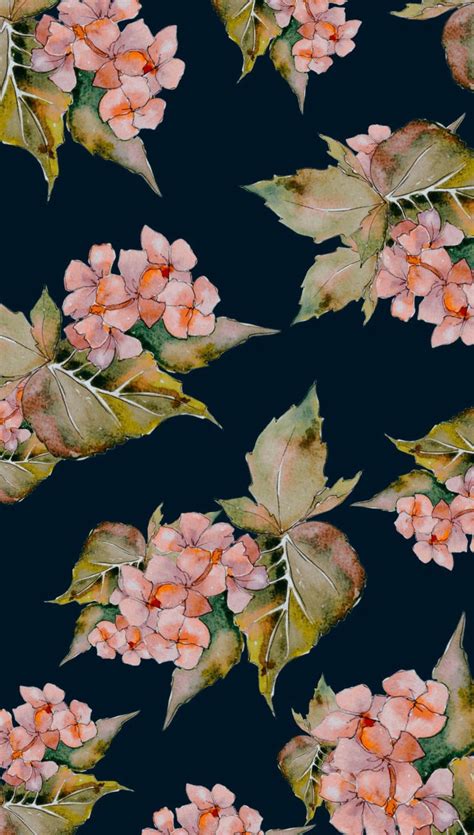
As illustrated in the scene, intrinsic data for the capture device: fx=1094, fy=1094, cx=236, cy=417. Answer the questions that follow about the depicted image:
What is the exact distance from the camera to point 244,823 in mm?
1348

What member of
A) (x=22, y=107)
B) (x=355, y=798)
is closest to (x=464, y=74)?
(x=22, y=107)

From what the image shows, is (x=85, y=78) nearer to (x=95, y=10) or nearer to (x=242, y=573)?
(x=95, y=10)

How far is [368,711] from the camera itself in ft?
4.24

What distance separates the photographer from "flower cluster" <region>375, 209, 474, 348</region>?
126cm

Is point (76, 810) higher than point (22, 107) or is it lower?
lower

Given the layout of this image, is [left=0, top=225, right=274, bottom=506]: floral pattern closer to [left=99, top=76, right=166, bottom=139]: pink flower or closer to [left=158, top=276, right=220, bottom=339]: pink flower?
[left=158, top=276, right=220, bottom=339]: pink flower

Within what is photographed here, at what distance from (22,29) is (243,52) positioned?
0.26 meters

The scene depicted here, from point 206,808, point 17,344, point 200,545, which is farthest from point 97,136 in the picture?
point 206,808

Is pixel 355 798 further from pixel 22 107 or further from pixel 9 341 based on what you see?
pixel 22 107

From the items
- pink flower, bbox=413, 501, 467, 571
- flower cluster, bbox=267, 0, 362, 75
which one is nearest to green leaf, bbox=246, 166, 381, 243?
flower cluster, bbox=267, 0, 362, 75

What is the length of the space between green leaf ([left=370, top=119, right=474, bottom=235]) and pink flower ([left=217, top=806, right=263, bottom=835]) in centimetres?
75

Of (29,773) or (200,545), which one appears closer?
(200,545)

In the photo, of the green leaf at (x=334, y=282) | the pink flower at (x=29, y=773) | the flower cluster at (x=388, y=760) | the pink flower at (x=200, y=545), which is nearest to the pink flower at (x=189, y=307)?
the green leaf at (x=334, y=282)

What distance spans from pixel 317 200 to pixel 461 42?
248mm
